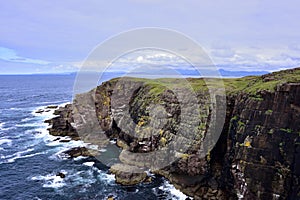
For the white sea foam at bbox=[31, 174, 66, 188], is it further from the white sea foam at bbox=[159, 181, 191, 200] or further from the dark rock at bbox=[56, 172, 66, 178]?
the white sea foam at bbox=[159, 181, 191, 200]

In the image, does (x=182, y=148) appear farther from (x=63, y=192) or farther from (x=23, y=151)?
(x=23, y=151)

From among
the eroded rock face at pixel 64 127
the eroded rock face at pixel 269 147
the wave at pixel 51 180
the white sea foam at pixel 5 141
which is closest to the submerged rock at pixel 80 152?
the wave at pixel 51 180

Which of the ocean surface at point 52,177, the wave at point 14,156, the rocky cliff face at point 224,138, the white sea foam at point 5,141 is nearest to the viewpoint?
the rocky cliff face at point 224,138

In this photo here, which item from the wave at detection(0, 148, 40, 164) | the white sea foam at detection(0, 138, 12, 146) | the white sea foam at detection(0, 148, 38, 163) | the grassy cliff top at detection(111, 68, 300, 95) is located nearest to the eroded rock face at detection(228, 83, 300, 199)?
the grassy cliff top at detection(111, 68, 300, 95)

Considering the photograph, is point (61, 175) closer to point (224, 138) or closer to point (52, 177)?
point (52, 177)

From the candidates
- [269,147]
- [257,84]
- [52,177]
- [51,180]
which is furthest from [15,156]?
[257,84]

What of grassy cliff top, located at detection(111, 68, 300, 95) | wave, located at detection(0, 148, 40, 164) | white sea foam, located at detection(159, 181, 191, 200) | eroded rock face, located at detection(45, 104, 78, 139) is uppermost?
grassy cliff top, located at detection(111, 68, 300, 95)

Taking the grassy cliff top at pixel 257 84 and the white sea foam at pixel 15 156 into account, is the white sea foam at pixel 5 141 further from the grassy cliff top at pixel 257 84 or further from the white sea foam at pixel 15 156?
the grassy cliff top at pixel 257 84

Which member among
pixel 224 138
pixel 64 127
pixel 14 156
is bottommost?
pixel 14 156
